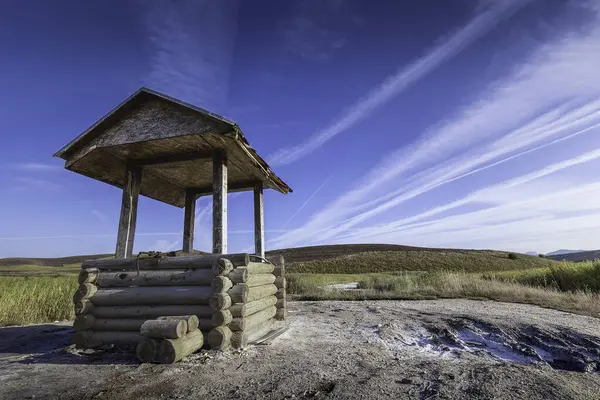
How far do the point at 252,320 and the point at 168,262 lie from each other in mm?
2136

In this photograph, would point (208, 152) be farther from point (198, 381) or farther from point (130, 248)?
point (198, 381)

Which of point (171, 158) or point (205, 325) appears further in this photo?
point (171, 158)

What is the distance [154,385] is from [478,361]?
4.98 m

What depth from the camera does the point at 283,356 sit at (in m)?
5.77

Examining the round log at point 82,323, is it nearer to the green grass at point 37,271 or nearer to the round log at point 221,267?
the round log at point 221,267

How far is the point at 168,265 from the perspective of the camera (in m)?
6.74

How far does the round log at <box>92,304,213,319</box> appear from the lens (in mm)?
6285

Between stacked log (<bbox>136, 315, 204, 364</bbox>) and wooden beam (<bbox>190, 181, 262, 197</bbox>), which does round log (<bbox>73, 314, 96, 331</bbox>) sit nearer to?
stacked log (<bbox>136, 315, 204, 364</bbox>)

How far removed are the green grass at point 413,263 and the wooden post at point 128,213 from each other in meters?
26.6

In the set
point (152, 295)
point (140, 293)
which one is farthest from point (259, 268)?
point (140, 293)

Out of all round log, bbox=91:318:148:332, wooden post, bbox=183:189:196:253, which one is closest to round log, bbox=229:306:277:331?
round log, bbox=91:318:148:332

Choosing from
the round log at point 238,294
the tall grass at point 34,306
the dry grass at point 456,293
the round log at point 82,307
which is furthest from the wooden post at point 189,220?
the dry grass at point 456,293

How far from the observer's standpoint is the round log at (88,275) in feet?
Answer: 22.5

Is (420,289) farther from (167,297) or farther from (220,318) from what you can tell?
(167,297)
